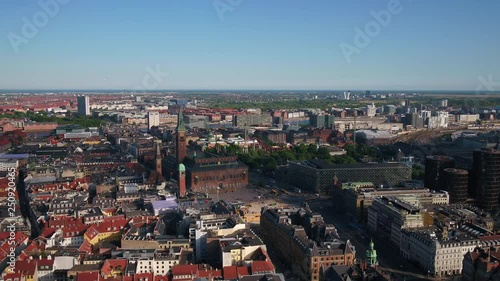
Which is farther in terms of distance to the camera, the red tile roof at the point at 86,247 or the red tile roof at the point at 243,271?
the red tile roof at the point at 86,247

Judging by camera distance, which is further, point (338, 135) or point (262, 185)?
point (338, 135)

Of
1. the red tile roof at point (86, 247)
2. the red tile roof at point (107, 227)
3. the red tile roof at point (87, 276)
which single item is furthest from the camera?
the red tile roof at point (107, 227)

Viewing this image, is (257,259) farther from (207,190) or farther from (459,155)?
(459,155)

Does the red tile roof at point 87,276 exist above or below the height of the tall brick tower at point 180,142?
below

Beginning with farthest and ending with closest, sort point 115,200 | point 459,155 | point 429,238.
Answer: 1. point 459,155
2. point 115,200
3. point 429,238

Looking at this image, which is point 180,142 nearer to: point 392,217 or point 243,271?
point 392,217

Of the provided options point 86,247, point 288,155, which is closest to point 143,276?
point 86,247

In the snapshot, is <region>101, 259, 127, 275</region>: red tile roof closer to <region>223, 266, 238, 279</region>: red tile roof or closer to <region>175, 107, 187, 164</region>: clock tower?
<region>223, 266, 238, 279</region>: red tile roof

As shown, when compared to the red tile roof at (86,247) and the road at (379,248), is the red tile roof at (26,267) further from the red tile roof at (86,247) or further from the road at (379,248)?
the road at (379,248)

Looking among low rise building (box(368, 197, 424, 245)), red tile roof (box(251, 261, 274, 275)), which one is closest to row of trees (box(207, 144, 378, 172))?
low rise building (box(368, 197, 424, 245))

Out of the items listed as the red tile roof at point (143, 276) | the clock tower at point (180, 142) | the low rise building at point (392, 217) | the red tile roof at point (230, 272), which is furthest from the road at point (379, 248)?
the clock tower at point (180, 142)

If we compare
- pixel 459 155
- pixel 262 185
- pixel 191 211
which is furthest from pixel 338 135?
pixel 191 211
